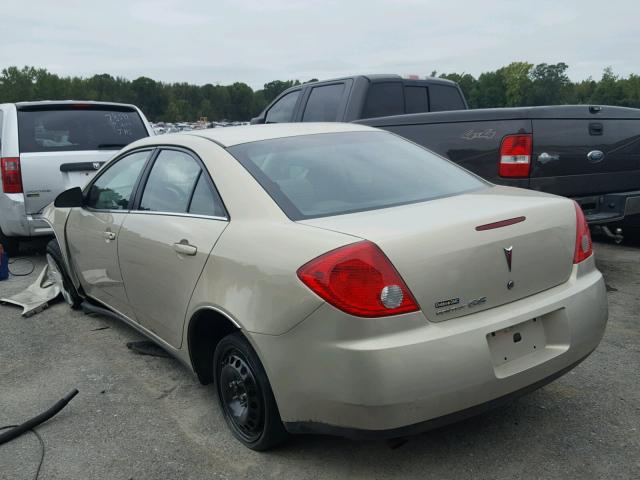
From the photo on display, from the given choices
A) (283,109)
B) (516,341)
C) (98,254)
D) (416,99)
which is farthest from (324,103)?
(516,341)

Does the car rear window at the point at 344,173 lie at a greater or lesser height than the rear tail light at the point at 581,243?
greater

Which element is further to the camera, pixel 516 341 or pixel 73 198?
pixel 73 198

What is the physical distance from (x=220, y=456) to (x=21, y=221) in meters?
4.85

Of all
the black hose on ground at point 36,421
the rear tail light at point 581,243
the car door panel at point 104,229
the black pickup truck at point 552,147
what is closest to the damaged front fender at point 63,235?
the car door panel at point 104,229

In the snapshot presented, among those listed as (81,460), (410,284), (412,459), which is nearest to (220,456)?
(81,460)

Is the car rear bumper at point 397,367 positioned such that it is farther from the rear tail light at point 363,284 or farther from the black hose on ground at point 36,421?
the black hose on ground at point 36,421

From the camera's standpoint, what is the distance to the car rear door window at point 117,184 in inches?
151

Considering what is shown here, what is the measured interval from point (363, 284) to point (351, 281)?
0.05m

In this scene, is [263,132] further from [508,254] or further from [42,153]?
[42,153]

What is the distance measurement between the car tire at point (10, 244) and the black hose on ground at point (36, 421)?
454cm

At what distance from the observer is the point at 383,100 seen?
284 inches

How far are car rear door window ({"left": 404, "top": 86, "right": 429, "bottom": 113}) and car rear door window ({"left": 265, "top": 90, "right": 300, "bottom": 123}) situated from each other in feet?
4.69

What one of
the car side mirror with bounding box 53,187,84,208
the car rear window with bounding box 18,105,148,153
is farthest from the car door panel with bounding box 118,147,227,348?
the car rear window with bounding box 18,105,148,153

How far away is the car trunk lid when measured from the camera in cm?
227
